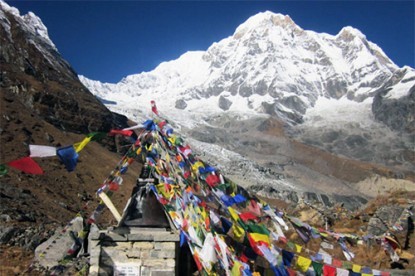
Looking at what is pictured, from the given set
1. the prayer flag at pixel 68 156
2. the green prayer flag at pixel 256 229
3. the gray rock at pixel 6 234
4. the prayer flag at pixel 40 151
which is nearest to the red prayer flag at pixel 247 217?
the green prayer flag at pixel 256 229

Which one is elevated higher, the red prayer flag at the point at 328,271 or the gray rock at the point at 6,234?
the red prayer flag at the point at 328,271

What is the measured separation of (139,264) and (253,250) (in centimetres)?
208

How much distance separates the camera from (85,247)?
11.7m

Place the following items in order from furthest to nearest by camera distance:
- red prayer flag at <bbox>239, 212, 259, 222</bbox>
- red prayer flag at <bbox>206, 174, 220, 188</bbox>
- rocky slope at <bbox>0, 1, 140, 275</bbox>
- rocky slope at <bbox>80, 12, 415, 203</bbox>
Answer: rocky slope at <bbox>80, 12, 415, 203</bbox>, rocky slope at <bbox>0, 1, 140, 275</bbox>, red prayer flag at <bbox>206, 174, 220, 188</bbox>, red prayer flag at <bbox>239, 212, 259, 222</bbox>

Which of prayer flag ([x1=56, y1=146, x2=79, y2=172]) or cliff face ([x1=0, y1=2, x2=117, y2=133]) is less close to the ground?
cliff face ([x1=0, y1=2, x2=117, y2=133])

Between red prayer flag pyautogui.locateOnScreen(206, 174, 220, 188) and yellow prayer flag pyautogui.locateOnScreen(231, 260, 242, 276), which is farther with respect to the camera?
red prayer flag pyautogui.locateOnScreen(206, 174, 220, 188)

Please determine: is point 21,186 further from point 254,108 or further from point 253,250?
point 254,108

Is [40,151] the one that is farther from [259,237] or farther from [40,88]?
[40,88]

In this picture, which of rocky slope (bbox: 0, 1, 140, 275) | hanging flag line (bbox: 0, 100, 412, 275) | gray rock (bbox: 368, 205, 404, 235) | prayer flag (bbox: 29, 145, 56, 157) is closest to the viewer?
prayer flag (bbox: 29, 145, 56, 157)

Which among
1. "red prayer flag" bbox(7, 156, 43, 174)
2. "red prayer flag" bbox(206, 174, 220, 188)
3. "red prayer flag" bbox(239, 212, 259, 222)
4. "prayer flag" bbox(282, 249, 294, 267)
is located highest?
"red prayer flag" bbox(7, 156, 43, 174)

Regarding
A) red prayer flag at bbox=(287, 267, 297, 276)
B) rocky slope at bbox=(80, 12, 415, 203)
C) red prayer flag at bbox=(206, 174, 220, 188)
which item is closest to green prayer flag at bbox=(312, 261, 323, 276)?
red prayer flag at bbox=(287, 267, 297, 276)

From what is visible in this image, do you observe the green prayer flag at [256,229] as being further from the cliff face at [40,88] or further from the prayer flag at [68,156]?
the cliff face at [40,88]

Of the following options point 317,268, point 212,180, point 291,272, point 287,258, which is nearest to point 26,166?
point 212,180

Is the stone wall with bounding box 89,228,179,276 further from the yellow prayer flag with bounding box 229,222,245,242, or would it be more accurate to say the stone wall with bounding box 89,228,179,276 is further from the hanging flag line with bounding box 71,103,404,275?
the yellow prayer flag with bounding box 229,222,245,242
